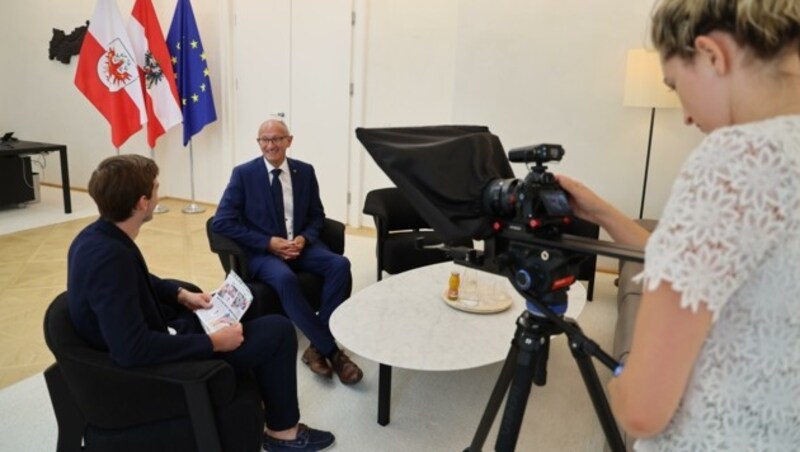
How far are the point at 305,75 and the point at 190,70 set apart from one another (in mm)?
1220

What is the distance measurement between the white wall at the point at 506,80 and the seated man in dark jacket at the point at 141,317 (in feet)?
9.22

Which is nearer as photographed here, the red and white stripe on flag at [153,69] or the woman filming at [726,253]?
the woman filming at [726,253]

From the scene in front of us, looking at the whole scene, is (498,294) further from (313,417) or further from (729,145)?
(729,145)

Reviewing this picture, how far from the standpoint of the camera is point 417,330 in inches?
86.4

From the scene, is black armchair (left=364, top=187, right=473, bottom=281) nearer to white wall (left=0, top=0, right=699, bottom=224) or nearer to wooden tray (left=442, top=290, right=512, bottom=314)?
→ wooden tray (left=442, top=290, right=512, bottom=314)

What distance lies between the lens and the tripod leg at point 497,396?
1.07m

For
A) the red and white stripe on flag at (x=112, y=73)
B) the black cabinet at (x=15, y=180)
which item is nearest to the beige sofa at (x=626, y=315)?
the red and white stripe on flag at (x=112, y=73)

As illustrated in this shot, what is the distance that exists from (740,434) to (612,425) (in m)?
0.40

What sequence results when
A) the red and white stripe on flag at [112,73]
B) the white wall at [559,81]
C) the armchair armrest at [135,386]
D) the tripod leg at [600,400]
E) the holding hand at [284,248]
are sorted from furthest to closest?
1. the red and white stripe on flag at [112,73]
2. the white wall at [559,81]
3. the holding hand at [284,248]
4. the armchair armrest at [135,386]
5. the tripod leg at [600,400]

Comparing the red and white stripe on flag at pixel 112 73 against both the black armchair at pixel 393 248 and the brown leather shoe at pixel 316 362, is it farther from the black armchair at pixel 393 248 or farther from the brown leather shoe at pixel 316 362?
the brown leather shoe at pixel 316 362

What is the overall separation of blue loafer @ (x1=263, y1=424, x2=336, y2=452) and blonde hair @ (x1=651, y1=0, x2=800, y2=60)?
70.6 inches

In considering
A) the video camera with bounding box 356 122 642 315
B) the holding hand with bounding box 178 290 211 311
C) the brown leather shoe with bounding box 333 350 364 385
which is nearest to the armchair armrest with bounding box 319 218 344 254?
the brown leather shoe with bounding box 333 350 364 385

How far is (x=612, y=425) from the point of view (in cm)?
106

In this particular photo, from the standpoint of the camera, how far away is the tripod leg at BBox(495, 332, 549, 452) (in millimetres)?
1014
